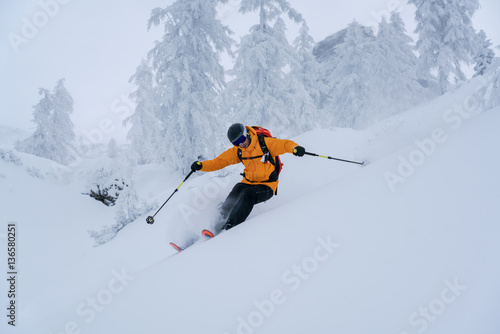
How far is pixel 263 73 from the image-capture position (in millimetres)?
13281

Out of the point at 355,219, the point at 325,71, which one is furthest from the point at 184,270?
the point at 325,71

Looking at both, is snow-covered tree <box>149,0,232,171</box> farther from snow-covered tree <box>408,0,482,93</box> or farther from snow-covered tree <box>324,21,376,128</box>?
snow-covered tree <box>408,0,482,93</box>

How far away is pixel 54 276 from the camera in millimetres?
6016

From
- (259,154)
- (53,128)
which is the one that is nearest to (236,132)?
(259,154)

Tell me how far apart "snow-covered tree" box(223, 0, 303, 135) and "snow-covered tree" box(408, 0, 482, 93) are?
1009 centimetres

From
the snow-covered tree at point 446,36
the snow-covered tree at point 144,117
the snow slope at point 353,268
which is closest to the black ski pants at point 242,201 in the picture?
the snow slope at point 353,268

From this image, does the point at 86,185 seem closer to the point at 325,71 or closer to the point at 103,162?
the point at 103,162

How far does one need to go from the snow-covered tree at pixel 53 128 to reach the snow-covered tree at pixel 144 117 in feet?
50.4

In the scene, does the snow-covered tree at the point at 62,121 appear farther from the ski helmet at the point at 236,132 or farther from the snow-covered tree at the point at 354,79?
the ski helmet at the point at 236,132

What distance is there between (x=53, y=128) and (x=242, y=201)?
27974 millimetres

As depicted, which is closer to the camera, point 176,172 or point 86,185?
point 86,185

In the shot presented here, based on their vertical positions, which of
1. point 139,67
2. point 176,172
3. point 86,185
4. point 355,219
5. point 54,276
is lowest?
point 355,219

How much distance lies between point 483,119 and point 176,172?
539 inches

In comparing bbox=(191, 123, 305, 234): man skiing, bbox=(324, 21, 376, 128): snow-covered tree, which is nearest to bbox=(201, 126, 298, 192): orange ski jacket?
bbox=(191, 123, 305, 234): man skiing
